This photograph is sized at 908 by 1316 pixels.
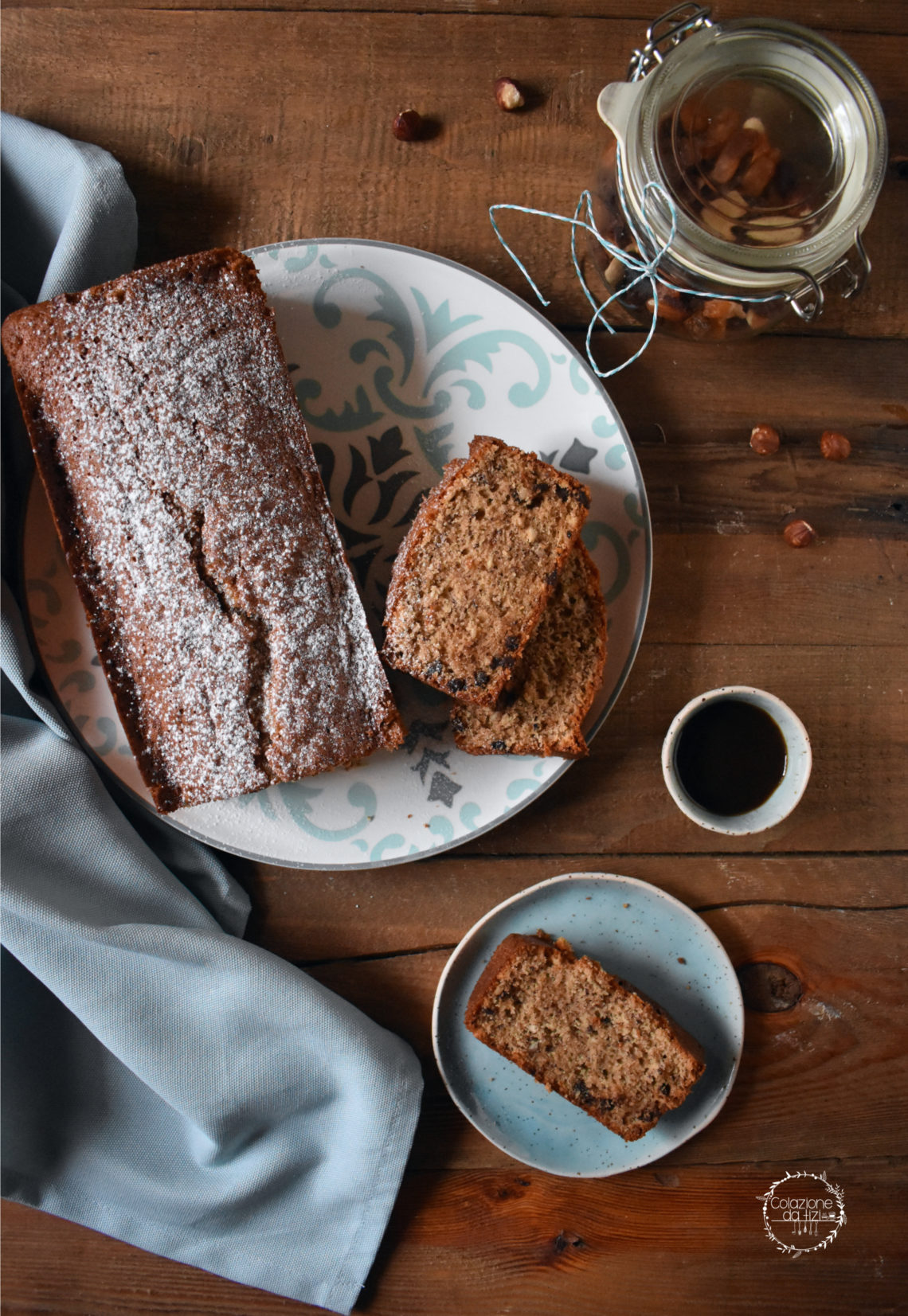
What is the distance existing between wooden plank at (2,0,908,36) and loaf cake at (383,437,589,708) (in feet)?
3.24

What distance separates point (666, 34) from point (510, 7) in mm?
393

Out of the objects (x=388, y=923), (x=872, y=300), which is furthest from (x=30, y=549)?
(x=872, y=300)

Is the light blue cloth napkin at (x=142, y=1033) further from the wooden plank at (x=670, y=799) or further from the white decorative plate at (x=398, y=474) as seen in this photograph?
the wooden plank at (x=670, y=799)

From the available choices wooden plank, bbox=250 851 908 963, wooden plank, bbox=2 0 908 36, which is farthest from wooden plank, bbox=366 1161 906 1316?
wooden plank, bbox=2 0 908 36

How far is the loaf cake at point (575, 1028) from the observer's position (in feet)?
6.02

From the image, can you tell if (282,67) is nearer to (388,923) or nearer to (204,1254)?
(388,923)

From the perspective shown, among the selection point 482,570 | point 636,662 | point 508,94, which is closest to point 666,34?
point 508,94

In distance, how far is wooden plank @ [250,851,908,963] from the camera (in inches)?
77.7

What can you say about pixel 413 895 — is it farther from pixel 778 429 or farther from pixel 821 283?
pixel 821 283

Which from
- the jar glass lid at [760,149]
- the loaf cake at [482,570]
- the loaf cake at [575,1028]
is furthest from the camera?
the loaf cake at [575,1028]

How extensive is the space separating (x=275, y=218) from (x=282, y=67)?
33cm

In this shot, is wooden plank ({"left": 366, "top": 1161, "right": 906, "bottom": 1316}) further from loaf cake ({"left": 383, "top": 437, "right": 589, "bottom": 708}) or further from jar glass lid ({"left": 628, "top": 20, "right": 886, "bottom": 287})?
jar glass lid ({"left": 628, "top": 20, "right": 886, "bottom": 287})

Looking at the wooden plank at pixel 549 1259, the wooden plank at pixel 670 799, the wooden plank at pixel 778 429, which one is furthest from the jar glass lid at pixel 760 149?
the wooden plank at pixel 549 1259

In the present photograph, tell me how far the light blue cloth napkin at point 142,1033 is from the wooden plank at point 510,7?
0.42 metres
